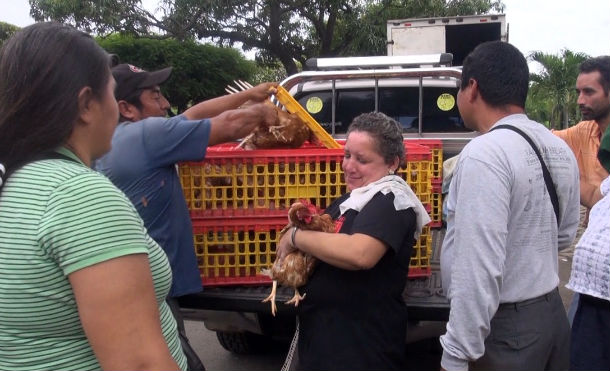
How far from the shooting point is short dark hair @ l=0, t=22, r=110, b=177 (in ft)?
4.72

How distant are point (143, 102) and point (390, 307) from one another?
1720 mm

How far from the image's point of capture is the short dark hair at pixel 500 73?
2.29 metres

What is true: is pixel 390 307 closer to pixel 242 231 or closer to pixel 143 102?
pixel 242 231

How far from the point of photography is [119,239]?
137cm

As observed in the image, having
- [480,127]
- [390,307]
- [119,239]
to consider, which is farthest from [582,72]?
[119,239]

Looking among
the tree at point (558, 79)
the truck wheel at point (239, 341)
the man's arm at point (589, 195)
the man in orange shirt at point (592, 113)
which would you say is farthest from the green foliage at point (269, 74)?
the man's arm at point (589, 195)

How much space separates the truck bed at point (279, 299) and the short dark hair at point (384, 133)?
0.84 meters

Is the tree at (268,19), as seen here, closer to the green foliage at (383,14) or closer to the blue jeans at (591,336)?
the green foliage at (383,14)

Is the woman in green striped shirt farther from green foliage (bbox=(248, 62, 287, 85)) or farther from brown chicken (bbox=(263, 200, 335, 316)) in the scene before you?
green foliage (bbox=(248, 62, 287, 85))

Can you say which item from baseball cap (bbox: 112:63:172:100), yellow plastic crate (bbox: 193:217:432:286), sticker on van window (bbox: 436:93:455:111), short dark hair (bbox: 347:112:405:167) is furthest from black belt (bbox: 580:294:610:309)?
sticker on van window (bbox: 436:93:455:111)

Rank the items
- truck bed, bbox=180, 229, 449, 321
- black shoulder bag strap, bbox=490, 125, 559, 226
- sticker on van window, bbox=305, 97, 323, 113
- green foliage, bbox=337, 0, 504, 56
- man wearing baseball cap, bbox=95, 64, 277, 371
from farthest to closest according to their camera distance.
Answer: green foliage, bbox=337, 0, 504, 56
sticker on van window, bbox=305, 97, 323, 113
truck bed, bbox=180, 229, 449, 321
man wearing baseball cap, bbox=95, 64, 277, 371
black shoulder bag strap, bbox=490, 125, 559, 226

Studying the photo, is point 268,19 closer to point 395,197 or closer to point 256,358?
point 256,358

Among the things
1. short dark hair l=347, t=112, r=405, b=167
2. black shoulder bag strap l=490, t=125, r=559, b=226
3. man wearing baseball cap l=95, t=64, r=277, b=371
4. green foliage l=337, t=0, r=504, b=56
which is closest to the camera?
black shoulder bag strap l=490, t=125, r=559, b=226

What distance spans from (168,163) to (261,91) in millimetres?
723
